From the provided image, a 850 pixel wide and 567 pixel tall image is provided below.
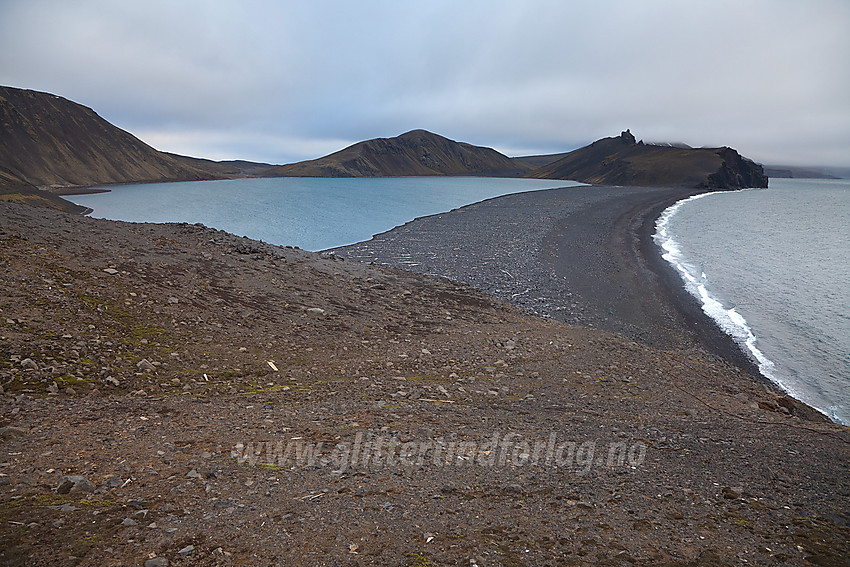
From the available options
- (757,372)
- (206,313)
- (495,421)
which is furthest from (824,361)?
(206,313)

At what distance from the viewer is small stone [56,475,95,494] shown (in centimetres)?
473

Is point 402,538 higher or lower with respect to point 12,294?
lower

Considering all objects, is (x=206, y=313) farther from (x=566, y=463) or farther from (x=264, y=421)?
(x=566, y=463)

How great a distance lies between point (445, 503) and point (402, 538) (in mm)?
857

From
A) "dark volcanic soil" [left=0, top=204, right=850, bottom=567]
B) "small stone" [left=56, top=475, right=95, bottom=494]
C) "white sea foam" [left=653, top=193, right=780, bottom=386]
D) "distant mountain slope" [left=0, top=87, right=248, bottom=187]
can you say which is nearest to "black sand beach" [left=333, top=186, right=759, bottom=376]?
"white sea foam" [left=653, top=193, right=780, bottom=386]

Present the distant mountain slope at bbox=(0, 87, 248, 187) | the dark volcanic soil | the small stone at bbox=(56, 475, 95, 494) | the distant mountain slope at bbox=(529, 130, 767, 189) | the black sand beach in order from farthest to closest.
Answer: the distant mountain slope at bbox=(529, 130, 767, 189)
the distant mountain slope at bbox=(0, 87, 248, 187)
the black sand beach
the small stone at bbox=(56, 475, 95, 494)
the dark volcanic soil

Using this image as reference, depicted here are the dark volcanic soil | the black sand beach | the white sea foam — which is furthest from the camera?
the black sand beach

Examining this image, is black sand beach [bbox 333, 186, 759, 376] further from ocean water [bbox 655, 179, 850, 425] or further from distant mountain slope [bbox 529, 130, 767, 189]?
distant mountain slope [bbox 529, 130, 767, 189]

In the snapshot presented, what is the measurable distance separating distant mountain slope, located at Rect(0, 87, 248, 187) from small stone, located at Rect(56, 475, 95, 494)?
15626 cm

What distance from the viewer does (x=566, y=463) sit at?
6.66 meters

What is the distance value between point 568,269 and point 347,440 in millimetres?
23207

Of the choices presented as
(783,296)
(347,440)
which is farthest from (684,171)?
(347,440)

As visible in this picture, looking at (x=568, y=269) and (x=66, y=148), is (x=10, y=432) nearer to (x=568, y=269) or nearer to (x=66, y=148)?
(x=568, y=269)

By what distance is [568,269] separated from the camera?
91.0ft
